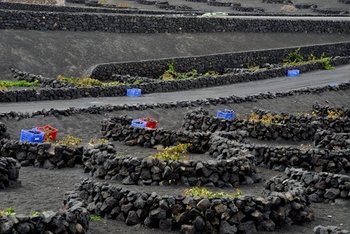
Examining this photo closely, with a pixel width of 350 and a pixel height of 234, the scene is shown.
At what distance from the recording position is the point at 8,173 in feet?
71.8

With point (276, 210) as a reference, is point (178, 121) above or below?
below

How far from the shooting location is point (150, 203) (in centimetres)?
1814

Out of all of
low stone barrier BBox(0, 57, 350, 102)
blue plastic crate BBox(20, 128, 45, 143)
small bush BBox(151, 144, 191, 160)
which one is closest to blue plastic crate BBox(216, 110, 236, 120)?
low stone barrier BBox(0, 57, 350, 102)

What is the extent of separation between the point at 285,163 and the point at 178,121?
1104cm

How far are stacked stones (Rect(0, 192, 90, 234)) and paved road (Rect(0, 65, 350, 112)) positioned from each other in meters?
17.9

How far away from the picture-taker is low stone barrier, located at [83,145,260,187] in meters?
21.4

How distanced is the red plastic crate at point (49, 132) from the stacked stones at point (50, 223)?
41.0 feet

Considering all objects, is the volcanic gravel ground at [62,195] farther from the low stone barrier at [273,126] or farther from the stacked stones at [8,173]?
the low stone barrier at [273,126]

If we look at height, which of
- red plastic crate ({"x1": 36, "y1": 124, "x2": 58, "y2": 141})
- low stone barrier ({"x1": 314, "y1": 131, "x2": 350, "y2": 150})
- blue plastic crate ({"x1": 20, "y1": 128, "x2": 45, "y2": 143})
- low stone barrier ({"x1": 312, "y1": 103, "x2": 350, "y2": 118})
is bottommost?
low stone barrier ({"x1": 312, "y1": 103, "x2": 350, "y2": 118})

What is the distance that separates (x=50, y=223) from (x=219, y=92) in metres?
29.5

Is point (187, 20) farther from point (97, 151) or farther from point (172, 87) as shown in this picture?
point (97, 151)

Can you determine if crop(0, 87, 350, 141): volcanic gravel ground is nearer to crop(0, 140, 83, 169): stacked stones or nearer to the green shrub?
crop(0, 140, 83, 169): stacked stones

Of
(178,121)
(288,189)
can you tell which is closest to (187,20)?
(178,121)

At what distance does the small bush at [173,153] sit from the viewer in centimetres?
2328
